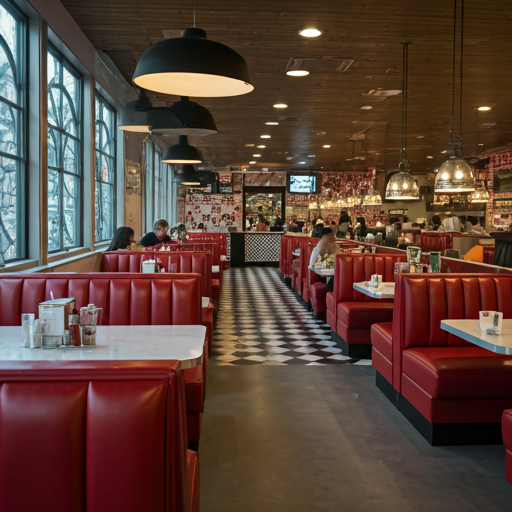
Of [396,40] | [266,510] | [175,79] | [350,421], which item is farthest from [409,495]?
[396,40]

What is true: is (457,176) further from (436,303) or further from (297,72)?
(297,72)

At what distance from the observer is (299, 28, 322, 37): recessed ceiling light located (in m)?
5.32

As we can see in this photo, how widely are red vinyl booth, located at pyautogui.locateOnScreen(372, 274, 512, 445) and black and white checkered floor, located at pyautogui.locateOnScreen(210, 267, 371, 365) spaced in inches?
53.2

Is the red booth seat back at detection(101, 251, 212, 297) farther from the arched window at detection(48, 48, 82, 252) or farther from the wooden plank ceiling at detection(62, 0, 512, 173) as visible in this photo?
the wooden plank ceiling at detection(62, 0, 512, 173)

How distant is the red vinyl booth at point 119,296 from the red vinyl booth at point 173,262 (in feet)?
5.41

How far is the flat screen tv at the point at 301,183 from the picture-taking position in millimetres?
19062

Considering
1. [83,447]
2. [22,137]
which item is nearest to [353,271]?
[22,137]

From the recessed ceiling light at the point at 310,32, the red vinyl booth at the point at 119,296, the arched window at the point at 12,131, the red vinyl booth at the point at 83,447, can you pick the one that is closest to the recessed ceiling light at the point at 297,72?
the recessed ceiling light at the point at 310,32

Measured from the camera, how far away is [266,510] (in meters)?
2.58

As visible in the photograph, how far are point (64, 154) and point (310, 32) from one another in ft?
9.55

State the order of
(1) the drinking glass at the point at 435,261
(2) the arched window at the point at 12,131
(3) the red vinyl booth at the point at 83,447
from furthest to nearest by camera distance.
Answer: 1. (1) the drinking glass at the point at 435,261
2. (2) the arched window at the point at 12,131
3. (3) the red vinyl booth at the point at 83,447

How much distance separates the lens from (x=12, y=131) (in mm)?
4348

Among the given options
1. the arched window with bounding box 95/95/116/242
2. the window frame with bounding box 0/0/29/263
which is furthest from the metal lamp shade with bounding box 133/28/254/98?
the arched window with bounding box 95/95/116/242

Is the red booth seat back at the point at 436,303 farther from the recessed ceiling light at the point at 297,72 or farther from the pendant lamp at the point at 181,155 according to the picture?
the recessed ceiling light at the point at 297,72
